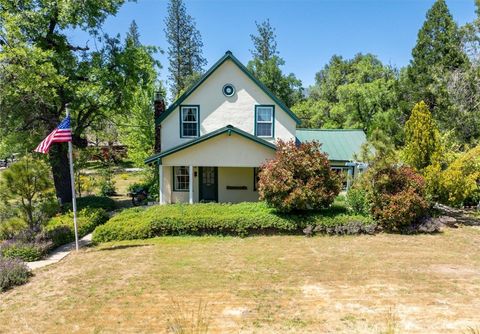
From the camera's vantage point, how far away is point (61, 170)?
19.2 metres

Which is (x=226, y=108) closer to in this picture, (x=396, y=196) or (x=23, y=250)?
(x=396, y=196)

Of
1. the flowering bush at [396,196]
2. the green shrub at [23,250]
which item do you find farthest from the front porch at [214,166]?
the green shrub at [23,250]

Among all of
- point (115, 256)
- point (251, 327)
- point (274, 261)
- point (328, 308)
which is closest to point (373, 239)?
point (274, 261)

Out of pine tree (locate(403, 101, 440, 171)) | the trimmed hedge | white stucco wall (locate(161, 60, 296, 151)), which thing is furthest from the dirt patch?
white stucco wall (locate(161, 60, 296, 151))

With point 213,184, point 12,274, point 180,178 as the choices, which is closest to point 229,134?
point 213,184

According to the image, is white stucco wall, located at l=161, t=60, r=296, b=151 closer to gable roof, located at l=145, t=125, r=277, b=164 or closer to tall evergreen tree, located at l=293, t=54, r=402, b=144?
gable roof, located at l=145, t=125, r=277, b=164

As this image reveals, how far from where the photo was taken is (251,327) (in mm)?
6676

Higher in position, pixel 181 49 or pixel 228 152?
pixel 181 49

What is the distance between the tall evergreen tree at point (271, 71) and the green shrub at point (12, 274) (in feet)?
116

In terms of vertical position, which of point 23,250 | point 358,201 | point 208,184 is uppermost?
point 208,184

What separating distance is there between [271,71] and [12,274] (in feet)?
120

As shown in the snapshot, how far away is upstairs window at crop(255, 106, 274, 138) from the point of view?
1959 centimetres

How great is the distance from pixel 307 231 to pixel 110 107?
41.8 feet

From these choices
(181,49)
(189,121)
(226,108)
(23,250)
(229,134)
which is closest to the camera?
(23,250)
